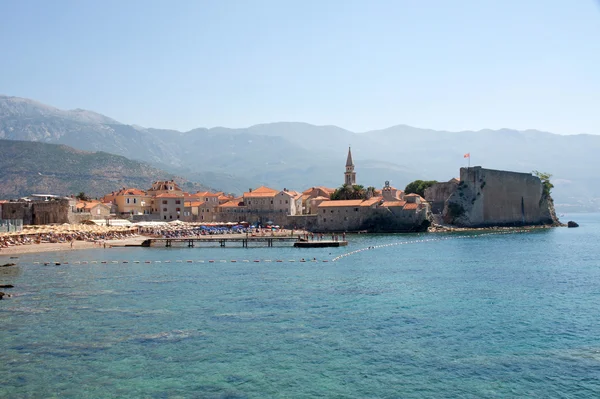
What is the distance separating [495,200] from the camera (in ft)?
293

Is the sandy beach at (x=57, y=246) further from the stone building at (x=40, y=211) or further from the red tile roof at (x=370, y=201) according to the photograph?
the red tile roof at (x=370, y=201)

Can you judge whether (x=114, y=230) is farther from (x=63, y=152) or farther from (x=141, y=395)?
(x=63, y=152)

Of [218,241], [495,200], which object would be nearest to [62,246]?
[218,241]

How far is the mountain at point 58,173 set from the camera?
164375mm

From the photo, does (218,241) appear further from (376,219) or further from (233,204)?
(233,204)

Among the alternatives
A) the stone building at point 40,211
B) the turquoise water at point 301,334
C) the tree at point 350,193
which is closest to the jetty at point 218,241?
the stone building at point 40,211

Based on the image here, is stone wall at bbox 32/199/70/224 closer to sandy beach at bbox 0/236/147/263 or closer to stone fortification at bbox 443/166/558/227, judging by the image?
sandy beach at bbox 0/236/147/263

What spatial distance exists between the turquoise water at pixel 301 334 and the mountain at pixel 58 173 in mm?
139532

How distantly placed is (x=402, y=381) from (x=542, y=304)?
484 inches

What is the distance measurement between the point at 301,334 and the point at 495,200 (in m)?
76.6

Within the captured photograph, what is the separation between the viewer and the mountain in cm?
16438

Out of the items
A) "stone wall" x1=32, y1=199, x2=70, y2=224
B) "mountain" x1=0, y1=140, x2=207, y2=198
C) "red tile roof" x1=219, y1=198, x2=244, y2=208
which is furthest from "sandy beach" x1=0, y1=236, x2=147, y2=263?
"mountain" x1=0, y1=140, x2=207, y2=198

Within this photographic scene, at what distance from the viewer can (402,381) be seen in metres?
14.7

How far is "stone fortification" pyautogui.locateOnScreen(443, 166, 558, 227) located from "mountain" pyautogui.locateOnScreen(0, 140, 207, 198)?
11096 cm
